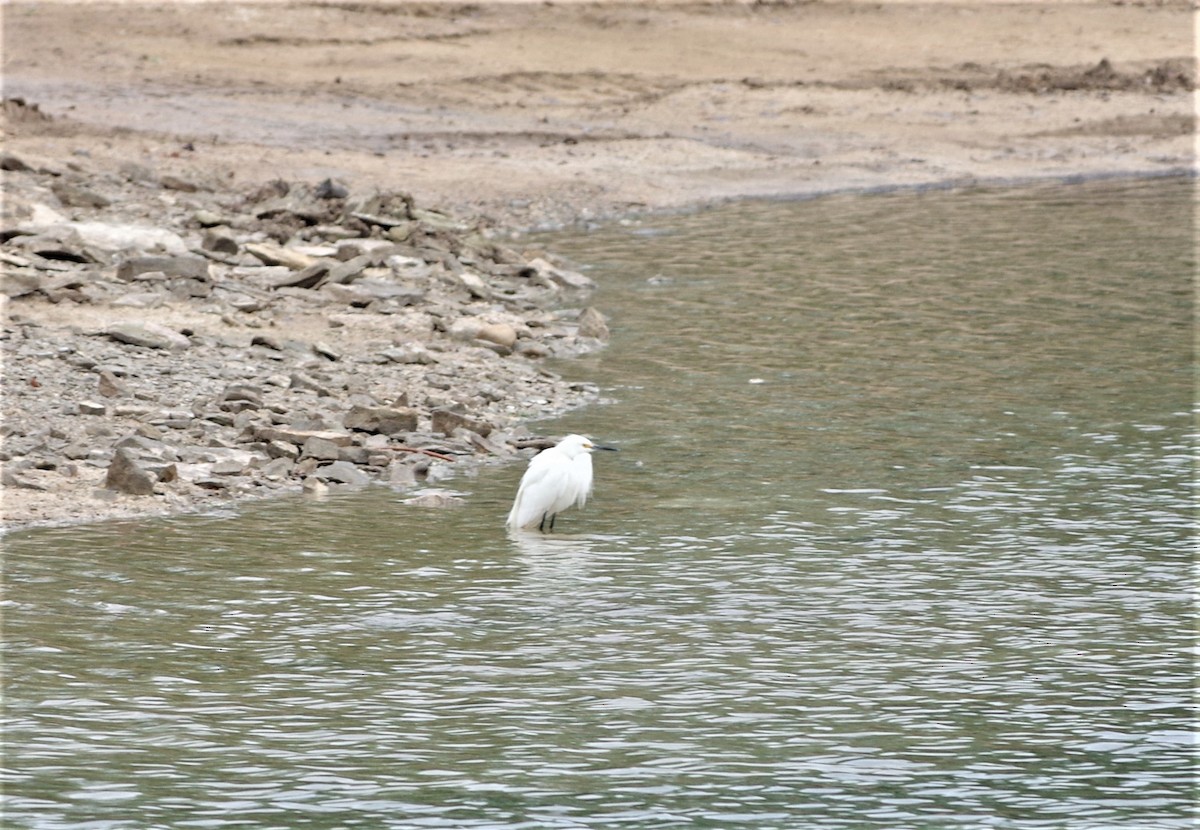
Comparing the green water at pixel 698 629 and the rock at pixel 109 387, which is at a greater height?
the rock at pixel 109 387

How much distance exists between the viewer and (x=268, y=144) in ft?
86.0

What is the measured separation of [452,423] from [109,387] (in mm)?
2232

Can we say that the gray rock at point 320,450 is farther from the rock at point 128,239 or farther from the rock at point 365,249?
the rock at point 365,249

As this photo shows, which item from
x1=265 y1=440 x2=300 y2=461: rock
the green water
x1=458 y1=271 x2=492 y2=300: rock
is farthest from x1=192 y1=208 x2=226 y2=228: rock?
x1=265 y1=440 x2=300 y2=461: rock

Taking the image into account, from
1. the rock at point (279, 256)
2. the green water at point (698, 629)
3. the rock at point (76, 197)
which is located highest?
the rock at point (76, 197)

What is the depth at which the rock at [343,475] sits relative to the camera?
458 inches

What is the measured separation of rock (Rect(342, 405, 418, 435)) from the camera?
12.5 m

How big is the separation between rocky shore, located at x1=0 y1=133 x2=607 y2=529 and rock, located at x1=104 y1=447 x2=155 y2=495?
1 centimetres

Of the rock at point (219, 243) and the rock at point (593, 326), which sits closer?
the rock at point (593, 326)

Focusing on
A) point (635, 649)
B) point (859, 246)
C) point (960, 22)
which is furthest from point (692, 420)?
point (960, 22)

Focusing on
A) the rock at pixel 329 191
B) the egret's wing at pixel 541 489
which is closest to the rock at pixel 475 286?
the rock at pixel 329 191

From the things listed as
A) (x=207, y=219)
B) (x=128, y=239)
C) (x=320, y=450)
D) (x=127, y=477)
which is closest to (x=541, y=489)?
(x=320, y=450)

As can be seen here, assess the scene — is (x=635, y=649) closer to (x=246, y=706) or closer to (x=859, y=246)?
(x=246, y=706)

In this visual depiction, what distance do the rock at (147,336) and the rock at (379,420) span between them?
83.4 inches
